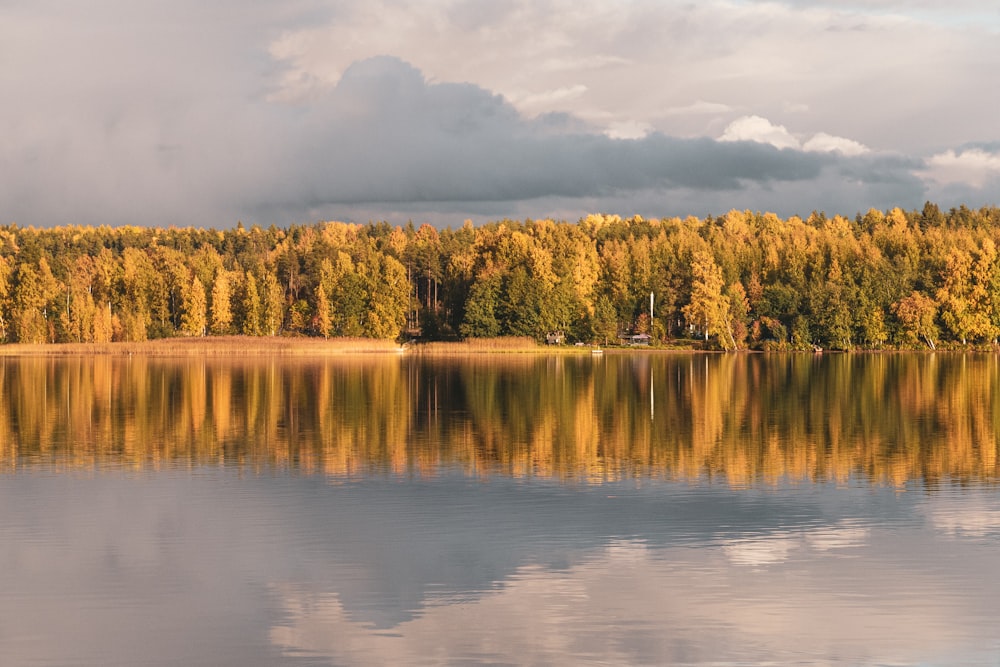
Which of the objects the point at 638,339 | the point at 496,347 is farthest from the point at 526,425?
the point at 638,339

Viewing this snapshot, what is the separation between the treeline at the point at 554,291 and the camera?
143750mm

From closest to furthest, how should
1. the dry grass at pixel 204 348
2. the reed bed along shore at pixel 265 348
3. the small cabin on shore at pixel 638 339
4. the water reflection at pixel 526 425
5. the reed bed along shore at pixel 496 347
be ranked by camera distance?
the water reflection at pixel 526 425 < the dry grass at pixel 204 348 < the reed bed along shore at pixel 265 348 < the reed bed along shore at pixel 496 347 < the small cabin on shore at pixel 638 339

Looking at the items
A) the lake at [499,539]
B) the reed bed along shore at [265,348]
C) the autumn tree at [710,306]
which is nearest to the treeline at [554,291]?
the autumn tree at [710,306]

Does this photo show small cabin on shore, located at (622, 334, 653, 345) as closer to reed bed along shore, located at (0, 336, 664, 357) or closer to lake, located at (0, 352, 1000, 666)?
reed bed along shore, located at (0, 336, 664, 357)

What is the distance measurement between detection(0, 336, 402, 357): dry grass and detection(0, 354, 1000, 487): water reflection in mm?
50830

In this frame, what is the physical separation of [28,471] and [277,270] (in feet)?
487

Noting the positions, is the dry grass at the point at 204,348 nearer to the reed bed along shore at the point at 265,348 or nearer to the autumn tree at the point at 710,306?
the reed bed along shore at the point at 265,348

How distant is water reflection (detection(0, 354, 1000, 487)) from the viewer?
32812mm

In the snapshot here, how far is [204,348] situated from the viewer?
133500mm

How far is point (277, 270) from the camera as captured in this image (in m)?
177

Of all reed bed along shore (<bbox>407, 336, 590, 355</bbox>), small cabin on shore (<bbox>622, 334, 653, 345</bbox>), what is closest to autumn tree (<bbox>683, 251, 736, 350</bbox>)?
small cabin on shore (<bbox>622, 334, 653, 345</bbox>)

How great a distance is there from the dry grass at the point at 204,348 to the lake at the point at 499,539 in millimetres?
84127

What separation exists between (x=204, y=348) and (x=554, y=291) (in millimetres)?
45154

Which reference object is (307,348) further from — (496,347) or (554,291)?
(554,291)
